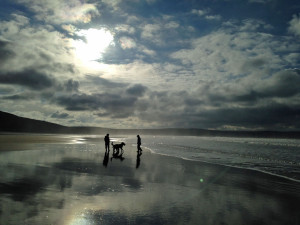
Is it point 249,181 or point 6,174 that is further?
point 249,181

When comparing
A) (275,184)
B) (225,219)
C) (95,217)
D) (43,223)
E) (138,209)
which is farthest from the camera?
(275,184)

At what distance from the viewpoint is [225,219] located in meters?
7.80

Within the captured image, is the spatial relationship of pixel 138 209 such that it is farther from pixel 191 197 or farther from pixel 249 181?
pixel 249 181

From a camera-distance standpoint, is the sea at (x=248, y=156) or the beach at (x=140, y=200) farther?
the sea at (x=248, y=156)

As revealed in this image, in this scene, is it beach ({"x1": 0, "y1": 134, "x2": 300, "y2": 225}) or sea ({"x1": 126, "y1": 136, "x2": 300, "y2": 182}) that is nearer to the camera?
beach ({"x1": 0, "y1": 134, "x2": 300, "y2": 225})

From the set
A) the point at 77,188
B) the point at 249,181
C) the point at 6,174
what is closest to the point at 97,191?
the point at 77,188

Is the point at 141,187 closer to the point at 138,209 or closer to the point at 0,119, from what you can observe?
the point at 138,209

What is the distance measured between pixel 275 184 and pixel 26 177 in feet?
46.6

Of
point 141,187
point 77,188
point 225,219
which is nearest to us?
point 225,219

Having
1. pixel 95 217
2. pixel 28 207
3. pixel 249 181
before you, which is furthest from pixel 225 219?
pixel 249 181

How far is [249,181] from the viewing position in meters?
14.8

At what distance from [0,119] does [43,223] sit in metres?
204

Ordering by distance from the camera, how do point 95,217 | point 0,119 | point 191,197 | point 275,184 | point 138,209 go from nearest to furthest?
point 95,217 < point 138,209 < point 191,197 < point 275,184 < point 0,119

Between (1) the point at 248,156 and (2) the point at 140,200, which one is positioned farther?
(1) the point at 248,156
